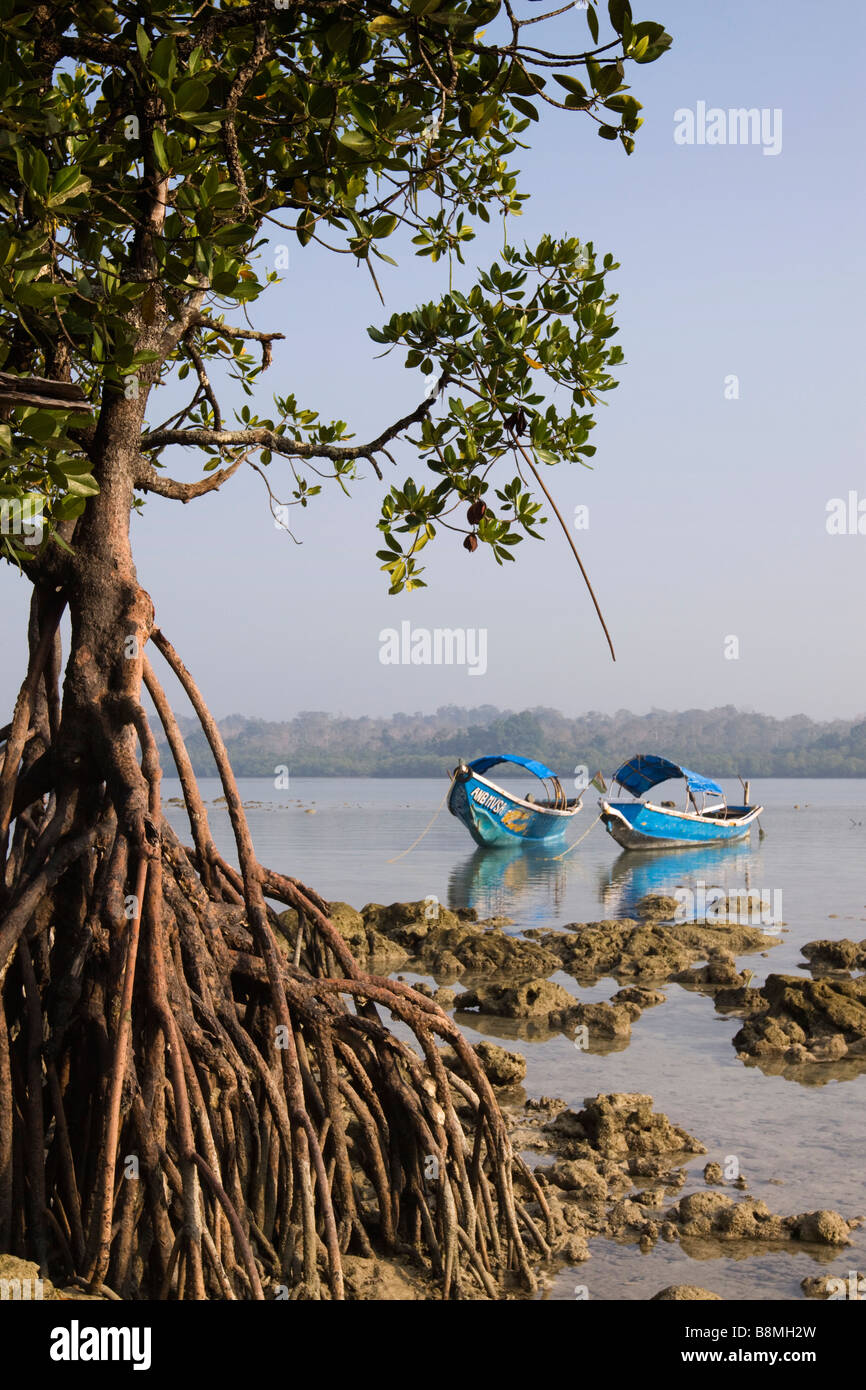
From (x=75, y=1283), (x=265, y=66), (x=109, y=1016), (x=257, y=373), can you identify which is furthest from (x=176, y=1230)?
(x=257, y=373)

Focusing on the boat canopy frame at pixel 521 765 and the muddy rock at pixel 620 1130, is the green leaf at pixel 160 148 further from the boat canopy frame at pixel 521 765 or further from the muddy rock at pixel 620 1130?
the boat canopy frame at pixel 521 765

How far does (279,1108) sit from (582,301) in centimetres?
407

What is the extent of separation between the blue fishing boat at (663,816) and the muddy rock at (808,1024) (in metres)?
20.3

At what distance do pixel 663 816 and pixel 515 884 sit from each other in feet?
28.5

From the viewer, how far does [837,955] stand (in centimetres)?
1347

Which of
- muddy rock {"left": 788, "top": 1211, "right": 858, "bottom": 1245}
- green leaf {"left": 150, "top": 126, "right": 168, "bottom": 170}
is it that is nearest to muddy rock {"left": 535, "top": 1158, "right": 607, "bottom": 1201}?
muddy rock {"left": 788, "top": 1211, "right": 858, "bottom": 1245}

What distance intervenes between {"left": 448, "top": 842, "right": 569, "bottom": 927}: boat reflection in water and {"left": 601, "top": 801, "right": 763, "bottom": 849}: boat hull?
1.89 metres

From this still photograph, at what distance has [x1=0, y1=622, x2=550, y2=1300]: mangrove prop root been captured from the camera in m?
4.60

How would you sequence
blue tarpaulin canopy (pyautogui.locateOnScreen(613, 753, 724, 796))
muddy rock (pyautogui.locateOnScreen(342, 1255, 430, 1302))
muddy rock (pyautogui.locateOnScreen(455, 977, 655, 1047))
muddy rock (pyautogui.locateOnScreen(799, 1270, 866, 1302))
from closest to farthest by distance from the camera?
1. muddy rock (pyautogui.locateOnScreen(342, 1255, 430, 1302))
2. muddy rock (pyautogui.locateOnScreen(799, 1270, 866, 1302))
3. muddy rock (pyautogui.locateOnScreen(455, 977, 655, 1047))
4. blue tarpaulin canopy (pyautogui.locateOnScreen(613, 753, 724, 796))

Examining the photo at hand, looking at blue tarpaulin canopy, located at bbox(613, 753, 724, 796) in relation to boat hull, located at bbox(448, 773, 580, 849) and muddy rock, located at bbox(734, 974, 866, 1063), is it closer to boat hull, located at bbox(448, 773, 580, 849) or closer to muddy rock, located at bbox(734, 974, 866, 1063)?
boat hull, located at bbox(448, 773, 580, 849)

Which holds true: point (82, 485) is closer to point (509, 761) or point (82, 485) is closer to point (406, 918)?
point (406, 918)

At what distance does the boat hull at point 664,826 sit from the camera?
3169 cm

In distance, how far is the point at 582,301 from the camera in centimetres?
580

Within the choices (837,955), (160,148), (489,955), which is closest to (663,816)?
(837,955)
